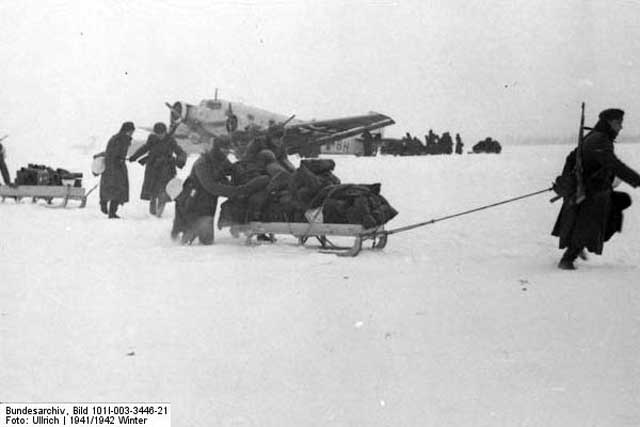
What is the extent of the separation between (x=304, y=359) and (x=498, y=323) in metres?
1.17

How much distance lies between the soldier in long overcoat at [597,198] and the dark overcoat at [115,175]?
6.39 metres

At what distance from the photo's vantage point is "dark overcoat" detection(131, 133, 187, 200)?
33.0 feet

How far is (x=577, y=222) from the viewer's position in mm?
5426

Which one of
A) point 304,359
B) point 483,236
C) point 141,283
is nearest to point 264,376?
point 304,359

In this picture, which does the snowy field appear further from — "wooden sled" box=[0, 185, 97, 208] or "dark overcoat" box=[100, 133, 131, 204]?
"wooden sled" box=[0, 185, 97, 208]

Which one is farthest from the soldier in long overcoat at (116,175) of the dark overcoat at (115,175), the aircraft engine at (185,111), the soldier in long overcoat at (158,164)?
the aircraft engine at (185,111)

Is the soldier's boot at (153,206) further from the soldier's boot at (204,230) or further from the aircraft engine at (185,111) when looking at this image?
the aircraft engine at (185,111)

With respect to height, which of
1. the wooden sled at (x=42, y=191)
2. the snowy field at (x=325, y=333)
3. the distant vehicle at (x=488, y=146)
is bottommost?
the snowy field at (x=325, y=333)

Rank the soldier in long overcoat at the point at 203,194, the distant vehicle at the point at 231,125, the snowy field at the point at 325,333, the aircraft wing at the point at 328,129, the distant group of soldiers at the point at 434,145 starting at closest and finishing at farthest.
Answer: the snowy field at the point at 325,333
the soldier in long overcoat at the point at 203,194
the distant group of soldiers at the point at 434,145
the distant vehicle at the point at 231,125
the aircraft wing at the point at 328,129

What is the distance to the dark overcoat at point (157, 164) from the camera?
10.1 meters

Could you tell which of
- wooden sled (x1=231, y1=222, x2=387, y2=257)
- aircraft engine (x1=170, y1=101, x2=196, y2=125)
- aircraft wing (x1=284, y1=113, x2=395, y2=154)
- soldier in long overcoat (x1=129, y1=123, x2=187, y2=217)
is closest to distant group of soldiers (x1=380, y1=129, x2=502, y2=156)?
aircraft wing (x1=284, y1=113, x2=395, y2=154)

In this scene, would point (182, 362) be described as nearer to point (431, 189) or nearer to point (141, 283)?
point (141, 283)

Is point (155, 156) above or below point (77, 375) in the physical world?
above

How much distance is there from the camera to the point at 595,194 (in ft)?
17.7
